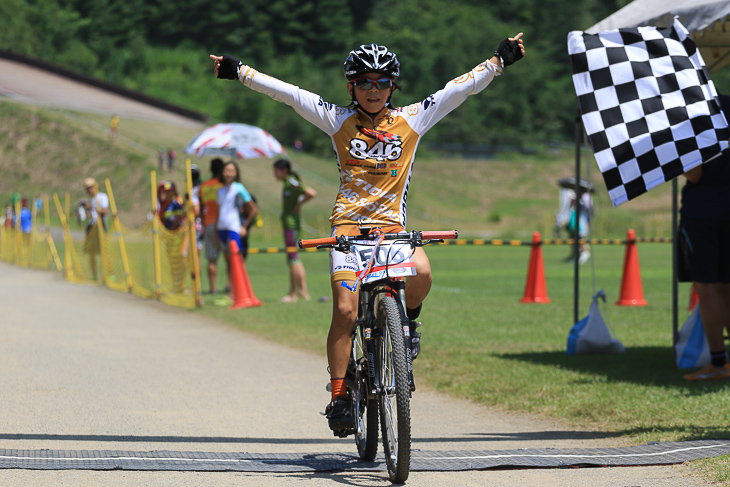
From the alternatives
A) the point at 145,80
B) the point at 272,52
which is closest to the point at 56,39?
the point at 145,80

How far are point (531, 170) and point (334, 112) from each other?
84250 millimetres

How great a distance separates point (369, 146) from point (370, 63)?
0.43 m

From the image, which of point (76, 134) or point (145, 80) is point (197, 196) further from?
point (145, 80)

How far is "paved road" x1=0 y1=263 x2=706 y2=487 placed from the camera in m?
4.88

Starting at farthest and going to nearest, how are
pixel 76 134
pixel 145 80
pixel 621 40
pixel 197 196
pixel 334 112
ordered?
pixel 145 80, pixel 76 134, pixel 197 196, pixel 621 40, pixel 334 112

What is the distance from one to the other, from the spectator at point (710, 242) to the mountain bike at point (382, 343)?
3080mm

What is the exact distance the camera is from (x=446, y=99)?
5453mm

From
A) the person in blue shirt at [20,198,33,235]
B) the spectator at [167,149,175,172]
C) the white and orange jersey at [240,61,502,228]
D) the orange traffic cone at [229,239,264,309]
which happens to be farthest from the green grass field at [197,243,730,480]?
the spectator at [167,149,175,172]

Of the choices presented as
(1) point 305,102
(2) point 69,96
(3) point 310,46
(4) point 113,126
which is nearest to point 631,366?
(1) point 305,102

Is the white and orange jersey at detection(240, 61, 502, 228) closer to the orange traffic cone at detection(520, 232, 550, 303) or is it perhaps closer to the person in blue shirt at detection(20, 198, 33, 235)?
the orange traffic cone at detection(520, 232, 550, 303)

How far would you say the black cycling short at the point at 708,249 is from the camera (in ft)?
24.3

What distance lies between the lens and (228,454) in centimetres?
535

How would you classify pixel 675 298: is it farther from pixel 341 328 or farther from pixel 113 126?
pixel 113 126

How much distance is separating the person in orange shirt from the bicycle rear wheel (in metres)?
9.68
